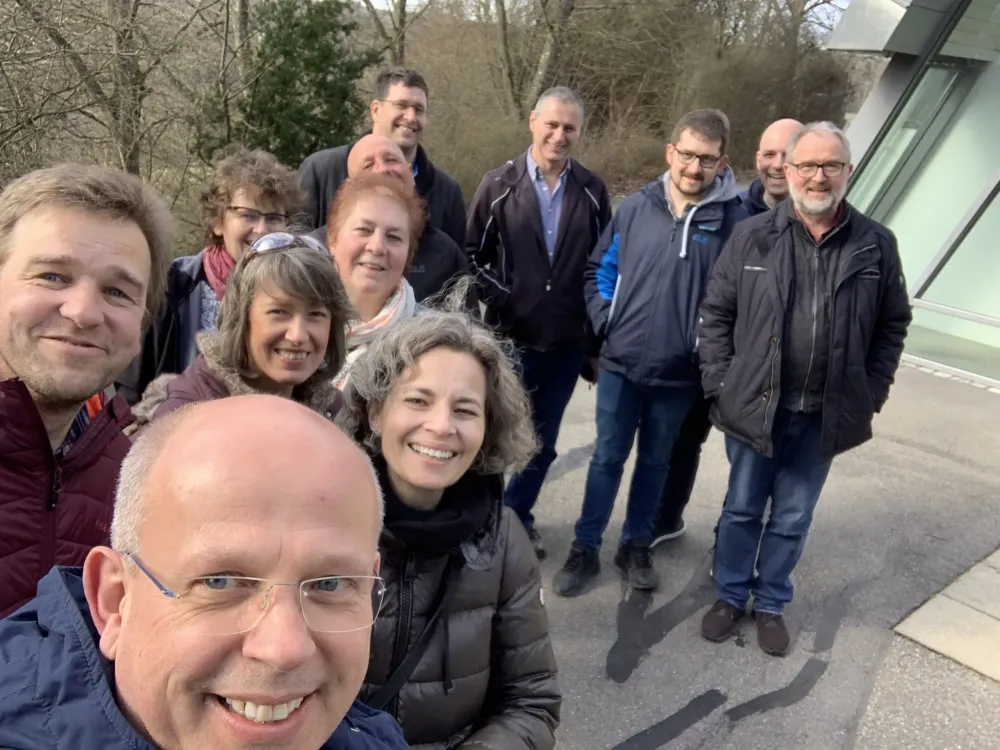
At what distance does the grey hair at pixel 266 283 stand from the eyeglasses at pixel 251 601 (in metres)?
1.26

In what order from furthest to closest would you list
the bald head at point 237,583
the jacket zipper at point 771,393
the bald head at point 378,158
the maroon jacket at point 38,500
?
the bald head at point 378,158 → the jacket zipper at point 771,393 → the maroon jacket at point 38,500 → the bald head at point 237,583

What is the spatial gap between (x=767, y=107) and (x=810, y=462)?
19052 mm

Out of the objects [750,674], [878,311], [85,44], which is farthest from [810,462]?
[85,44]

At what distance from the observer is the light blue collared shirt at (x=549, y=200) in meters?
3.88

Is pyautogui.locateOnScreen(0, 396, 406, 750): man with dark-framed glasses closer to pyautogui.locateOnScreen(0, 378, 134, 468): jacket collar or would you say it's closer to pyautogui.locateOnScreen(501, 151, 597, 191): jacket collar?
pyautogui.locateOnScreen(0, 378, 134, 468): jacket collar

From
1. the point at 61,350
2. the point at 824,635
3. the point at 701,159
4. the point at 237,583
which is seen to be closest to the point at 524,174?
the point at 701,159

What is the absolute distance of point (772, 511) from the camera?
11.2ft

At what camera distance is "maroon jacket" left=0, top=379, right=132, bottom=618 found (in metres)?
1.40

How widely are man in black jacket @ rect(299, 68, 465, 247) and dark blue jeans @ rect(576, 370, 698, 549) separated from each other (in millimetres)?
1197

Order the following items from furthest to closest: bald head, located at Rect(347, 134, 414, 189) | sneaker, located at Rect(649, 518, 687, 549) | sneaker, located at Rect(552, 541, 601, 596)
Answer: sneaker, located at Rect(649, 518, 687, 549), sneaker, located at Rect(552, 541, 601, 596), bald head, located at Rect(347, 134, 414, 189)

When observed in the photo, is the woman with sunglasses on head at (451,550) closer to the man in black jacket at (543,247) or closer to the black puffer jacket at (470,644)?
the black puffer jacket at (470,644)

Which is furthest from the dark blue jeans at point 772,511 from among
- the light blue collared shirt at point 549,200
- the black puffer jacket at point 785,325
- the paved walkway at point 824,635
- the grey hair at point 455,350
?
the grey hair at point 455,350

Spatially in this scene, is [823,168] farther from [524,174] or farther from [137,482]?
[137,482]

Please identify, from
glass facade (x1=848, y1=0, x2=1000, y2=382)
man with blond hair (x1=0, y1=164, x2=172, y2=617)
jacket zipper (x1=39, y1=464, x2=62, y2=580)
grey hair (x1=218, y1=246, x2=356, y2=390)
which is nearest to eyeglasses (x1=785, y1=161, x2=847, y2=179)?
grey hair (x1=218, y1=246, x2=356, y2=390)
